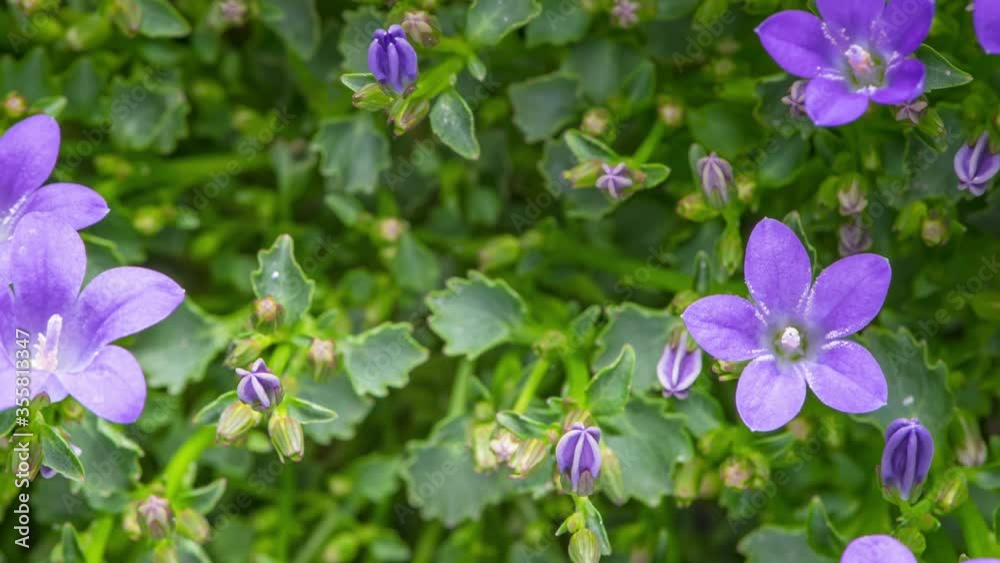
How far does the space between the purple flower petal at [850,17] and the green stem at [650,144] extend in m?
0.63

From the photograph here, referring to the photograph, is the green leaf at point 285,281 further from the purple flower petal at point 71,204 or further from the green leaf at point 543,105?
the green leaf at point 543,105

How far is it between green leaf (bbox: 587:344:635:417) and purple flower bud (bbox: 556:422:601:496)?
21 centimetres

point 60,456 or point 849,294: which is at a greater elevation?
point 849,294

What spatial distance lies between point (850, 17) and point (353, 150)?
1545 millimetres

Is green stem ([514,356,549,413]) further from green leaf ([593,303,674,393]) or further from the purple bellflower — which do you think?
the purple bellflower

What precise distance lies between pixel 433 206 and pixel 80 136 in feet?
4.20

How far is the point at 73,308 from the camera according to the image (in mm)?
2611

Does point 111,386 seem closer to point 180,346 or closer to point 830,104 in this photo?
point 180,346

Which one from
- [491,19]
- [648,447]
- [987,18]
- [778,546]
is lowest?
[778,546]

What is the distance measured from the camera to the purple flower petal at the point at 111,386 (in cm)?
245

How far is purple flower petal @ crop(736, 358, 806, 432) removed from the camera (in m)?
2.49

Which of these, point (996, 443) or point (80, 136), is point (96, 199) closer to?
point (80, 136)

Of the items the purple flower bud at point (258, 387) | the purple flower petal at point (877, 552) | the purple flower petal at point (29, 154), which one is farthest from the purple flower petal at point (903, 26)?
the purple flower petal at point (29, 154)

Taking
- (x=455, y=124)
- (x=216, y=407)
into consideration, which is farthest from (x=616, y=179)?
(x=216, y=407)
